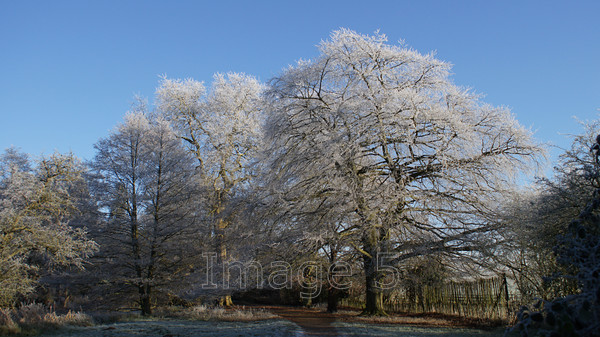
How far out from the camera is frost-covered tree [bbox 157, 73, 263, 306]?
69.4ft

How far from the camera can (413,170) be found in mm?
13312

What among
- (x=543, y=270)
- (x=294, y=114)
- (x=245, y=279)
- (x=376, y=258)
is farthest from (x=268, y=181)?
(x=543, y=270)

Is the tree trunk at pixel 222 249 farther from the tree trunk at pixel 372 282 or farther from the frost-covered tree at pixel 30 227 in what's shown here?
the tree trunk at pixel 372 282

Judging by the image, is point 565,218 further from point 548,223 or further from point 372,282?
point 372,282

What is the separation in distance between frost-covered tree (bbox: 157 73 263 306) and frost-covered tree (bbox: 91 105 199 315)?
3.32 m

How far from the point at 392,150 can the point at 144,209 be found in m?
10.3

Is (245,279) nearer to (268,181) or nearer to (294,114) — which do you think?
(268,181)

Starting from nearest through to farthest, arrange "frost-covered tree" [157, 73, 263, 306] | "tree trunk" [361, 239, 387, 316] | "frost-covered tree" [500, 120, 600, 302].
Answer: "frost-covered tree" [500, 120, 600, 302]
"tree trunk" [361, 239, 387, 316]
"frost-covered tree" [157, 73, 263, 306]

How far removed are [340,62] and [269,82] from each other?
9.62 feet

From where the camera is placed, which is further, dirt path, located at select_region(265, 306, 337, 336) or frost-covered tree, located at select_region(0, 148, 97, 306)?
frost-covered tree, located at select_region(0, 148, 97, 306)

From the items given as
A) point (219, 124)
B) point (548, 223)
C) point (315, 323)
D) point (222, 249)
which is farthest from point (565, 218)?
point (219, 124)

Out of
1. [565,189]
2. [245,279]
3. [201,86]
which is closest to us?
[565,189]

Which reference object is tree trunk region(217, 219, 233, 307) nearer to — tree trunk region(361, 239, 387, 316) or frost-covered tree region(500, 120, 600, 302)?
tree trunk region(361, 239, 387, 316)

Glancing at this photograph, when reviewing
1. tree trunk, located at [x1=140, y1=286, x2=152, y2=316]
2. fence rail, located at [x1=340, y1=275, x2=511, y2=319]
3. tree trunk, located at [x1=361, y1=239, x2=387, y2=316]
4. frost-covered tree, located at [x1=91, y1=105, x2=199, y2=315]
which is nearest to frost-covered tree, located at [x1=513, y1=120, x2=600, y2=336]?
fence rail, located at [x1=340, y1=275, x2=511, y2=319]
